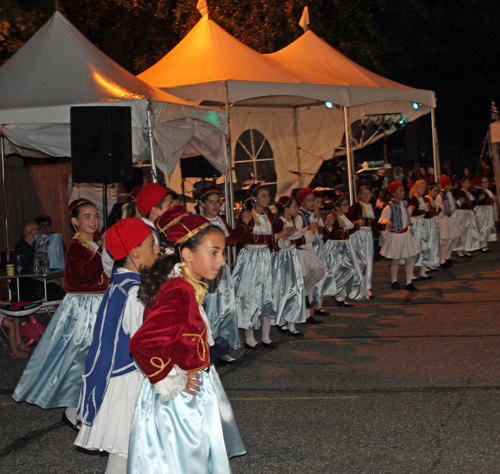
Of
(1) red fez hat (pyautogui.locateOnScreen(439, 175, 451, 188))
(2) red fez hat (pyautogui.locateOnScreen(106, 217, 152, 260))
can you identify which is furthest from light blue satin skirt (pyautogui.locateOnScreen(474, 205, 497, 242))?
(2) red fez hat (pyautogui.locateOnScreen(106, 217, 152, 260))

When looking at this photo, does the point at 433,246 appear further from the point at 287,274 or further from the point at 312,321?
the point at 287,274

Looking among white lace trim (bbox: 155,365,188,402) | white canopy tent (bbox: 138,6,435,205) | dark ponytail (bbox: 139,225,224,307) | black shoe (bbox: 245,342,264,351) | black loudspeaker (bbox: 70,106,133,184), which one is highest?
white canopy tent (bbox: 138,6,435,205)

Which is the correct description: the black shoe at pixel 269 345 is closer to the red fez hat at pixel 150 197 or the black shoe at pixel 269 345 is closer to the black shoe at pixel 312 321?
the black shoe at pixel 312 321

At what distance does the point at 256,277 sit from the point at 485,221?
29.3 ft

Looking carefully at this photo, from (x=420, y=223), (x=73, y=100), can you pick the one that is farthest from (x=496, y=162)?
(x=73, y=100)

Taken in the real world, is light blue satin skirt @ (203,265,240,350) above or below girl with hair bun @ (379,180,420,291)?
below

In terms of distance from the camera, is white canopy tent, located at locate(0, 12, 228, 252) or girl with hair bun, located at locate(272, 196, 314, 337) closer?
girl with hair bun, located at locate(272, 196, 314, 337)

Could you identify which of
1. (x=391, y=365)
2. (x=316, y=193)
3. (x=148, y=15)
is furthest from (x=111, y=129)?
(x=148, y=15)

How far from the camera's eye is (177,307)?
3100 mm

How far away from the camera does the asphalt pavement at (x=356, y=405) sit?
446 centimetres

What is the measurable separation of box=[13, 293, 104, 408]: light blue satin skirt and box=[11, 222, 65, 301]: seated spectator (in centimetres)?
328

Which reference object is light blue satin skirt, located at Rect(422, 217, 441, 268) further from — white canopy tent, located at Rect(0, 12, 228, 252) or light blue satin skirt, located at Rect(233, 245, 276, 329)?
light blue satin skirt, located at Rect(233, 245, 276, 329)

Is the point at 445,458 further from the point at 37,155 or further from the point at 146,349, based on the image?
the point at 37,155

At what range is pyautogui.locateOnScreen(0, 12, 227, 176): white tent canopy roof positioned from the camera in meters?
8.23
